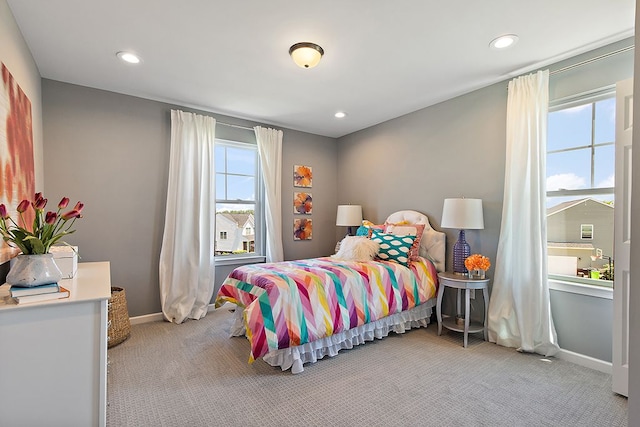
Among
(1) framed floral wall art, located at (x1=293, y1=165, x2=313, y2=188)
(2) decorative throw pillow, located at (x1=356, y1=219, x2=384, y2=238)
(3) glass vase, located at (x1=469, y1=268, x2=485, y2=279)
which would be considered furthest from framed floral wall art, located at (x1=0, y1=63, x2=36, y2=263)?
(3) glass vase, located at (x1=469, y1=268, x2=485, y2=279)

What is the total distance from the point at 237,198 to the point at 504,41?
11.3ft

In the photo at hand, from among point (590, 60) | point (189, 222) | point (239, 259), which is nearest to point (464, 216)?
point (590, 60)

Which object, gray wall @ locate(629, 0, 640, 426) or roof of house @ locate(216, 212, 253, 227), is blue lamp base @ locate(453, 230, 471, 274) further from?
roof of house @ locate(216, 212, 253, 227)

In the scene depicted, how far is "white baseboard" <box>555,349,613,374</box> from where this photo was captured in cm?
243

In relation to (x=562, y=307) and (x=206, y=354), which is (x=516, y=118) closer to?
(x=562, y=307)

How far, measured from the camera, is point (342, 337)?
2.79 m

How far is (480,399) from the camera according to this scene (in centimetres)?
209

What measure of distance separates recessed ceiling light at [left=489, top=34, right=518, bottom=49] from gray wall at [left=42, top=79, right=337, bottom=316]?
3415mm

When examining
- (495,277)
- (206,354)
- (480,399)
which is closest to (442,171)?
(495,277)

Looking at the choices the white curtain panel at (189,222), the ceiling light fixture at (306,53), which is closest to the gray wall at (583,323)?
the ceiling light fixture at (306,53)

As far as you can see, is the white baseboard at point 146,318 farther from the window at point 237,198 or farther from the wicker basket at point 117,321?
the window at point 237,198

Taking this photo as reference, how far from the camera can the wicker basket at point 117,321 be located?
288 centimetres

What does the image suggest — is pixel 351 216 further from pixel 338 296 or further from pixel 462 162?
pixel 338 296

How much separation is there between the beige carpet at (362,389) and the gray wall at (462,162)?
20.4 inches
